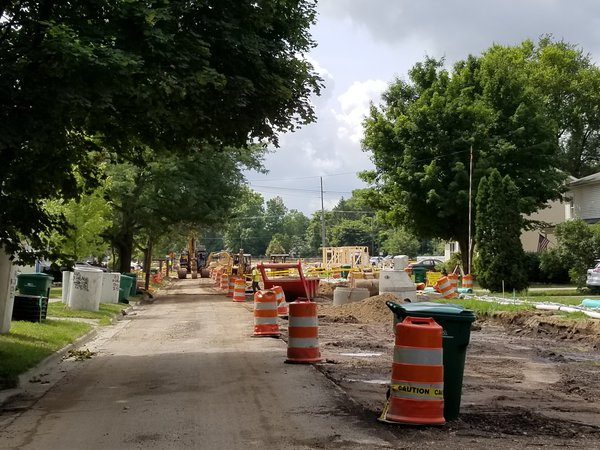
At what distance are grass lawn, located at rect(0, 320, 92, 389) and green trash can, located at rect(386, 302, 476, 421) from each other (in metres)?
6.21

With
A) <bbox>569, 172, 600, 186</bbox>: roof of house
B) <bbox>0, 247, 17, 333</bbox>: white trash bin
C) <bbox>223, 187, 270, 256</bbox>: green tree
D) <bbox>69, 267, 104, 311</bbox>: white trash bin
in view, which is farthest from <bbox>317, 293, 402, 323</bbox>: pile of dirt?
<bbox>223, 187, 270, 256</bbox>: green tree

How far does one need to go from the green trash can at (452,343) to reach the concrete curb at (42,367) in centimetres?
554

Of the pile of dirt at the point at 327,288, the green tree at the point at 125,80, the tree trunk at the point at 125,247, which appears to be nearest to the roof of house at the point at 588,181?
the pile of dirt at the point at 327,288

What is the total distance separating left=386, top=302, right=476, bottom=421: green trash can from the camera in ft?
25.8

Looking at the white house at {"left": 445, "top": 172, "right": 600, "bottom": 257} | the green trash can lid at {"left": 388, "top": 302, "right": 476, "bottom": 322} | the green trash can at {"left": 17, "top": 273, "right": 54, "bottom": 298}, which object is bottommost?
the green trash can lid at {"left": 388, "top": 302, "right": 476, "bottom": 322}

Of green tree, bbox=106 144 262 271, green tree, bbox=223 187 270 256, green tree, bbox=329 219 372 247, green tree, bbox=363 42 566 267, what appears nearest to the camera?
green tree, bbox=106 144 262 271

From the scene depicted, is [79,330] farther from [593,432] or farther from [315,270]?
[315,270]

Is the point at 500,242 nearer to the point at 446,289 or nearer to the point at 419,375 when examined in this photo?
the point at 446,289

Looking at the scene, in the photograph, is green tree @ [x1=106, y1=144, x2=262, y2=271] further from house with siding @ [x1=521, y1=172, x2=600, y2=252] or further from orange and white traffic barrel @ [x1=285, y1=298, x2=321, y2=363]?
orange and white traffic barrel @ [x1=285, y1=298, x2=321, y2=363]

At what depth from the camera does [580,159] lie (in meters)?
65.5

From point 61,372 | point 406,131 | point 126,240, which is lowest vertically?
point 61,372

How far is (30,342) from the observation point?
14.7 m

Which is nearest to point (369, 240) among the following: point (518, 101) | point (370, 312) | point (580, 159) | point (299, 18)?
point (580, 159)

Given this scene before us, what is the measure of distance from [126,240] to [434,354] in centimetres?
3653
